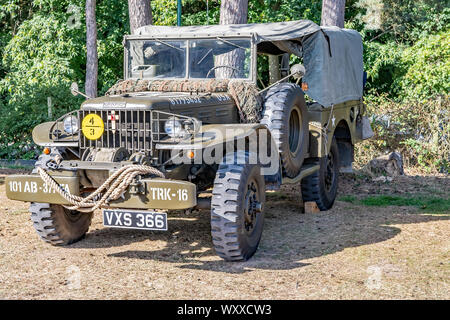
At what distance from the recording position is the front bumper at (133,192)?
5273 millimetres

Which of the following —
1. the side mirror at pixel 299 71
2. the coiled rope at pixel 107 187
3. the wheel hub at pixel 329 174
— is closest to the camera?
the coiled rope at pixel 107 187

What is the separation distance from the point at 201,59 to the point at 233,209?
2366 mm

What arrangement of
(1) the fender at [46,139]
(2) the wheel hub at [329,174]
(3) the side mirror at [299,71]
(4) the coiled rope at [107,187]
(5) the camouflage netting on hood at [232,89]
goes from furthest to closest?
(2) the wheel hub at [329,174] → (5) the camouflage netting on hood at [232,89] → (3) the side mirror at [299,71] → (1) the fender at [46,139] → (4) the coiled rope at [107,187]

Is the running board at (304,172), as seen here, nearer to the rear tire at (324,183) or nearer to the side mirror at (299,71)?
the rear tire at (324,183)

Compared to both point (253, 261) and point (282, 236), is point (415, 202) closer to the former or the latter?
point (282, 236)

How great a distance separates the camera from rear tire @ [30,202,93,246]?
6125mm

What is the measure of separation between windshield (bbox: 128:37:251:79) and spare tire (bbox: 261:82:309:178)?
466mm

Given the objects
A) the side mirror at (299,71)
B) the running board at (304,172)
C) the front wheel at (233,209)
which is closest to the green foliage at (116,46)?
the running board at (304,172)

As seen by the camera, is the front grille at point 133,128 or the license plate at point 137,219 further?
the front grille at point 133,128

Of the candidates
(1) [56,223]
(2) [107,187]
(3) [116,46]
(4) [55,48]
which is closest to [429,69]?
(3) [116,46]

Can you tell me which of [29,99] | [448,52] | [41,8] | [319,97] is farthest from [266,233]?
[41,8]

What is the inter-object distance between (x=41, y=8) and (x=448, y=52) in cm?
1203

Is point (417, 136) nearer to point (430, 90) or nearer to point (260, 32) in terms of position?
point (430, 90)

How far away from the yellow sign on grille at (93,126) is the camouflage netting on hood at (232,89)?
1.19m
